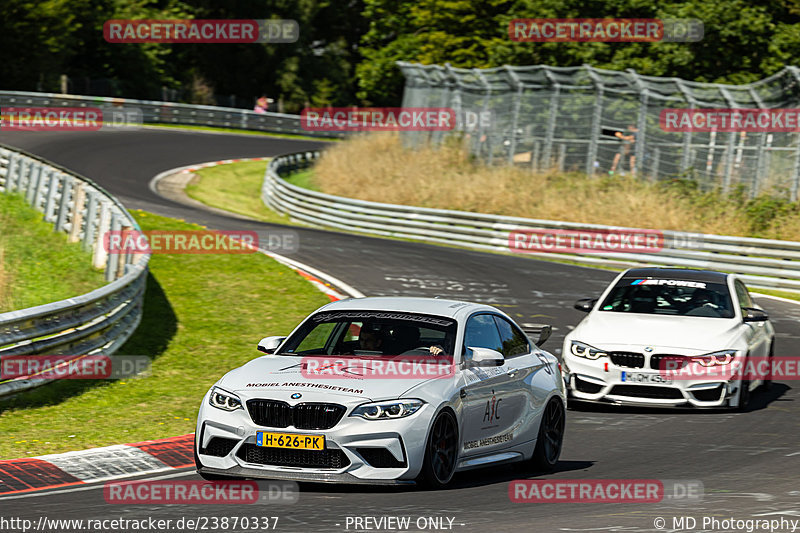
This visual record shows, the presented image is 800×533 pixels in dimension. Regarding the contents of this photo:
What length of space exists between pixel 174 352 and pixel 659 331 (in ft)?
21.3

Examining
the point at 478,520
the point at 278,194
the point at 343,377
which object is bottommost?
the point at 278,194

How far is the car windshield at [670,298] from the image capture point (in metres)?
13.7

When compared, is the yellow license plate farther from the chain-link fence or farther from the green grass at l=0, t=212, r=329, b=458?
the chain-link fence

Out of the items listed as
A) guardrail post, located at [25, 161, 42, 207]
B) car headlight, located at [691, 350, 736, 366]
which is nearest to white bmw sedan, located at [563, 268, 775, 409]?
car headlight, located at [691, 350, 736, 366]

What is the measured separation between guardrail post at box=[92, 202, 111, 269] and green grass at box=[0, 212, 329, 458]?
3.09 ft

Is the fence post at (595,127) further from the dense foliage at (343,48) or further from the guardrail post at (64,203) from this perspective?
the guardrail post at (64,203)

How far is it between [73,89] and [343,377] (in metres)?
54.6

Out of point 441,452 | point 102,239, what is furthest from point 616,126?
point 441,452

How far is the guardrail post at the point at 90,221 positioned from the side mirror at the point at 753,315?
10987 millimetres

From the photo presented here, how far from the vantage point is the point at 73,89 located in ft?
196

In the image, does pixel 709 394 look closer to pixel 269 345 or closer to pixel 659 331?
pixel 659 331

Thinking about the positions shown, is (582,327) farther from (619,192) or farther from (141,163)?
(141,163)

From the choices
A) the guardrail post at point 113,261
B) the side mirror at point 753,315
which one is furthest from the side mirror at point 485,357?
the guardrail post at point 113,261

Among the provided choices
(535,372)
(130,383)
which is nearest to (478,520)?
(535,372)
